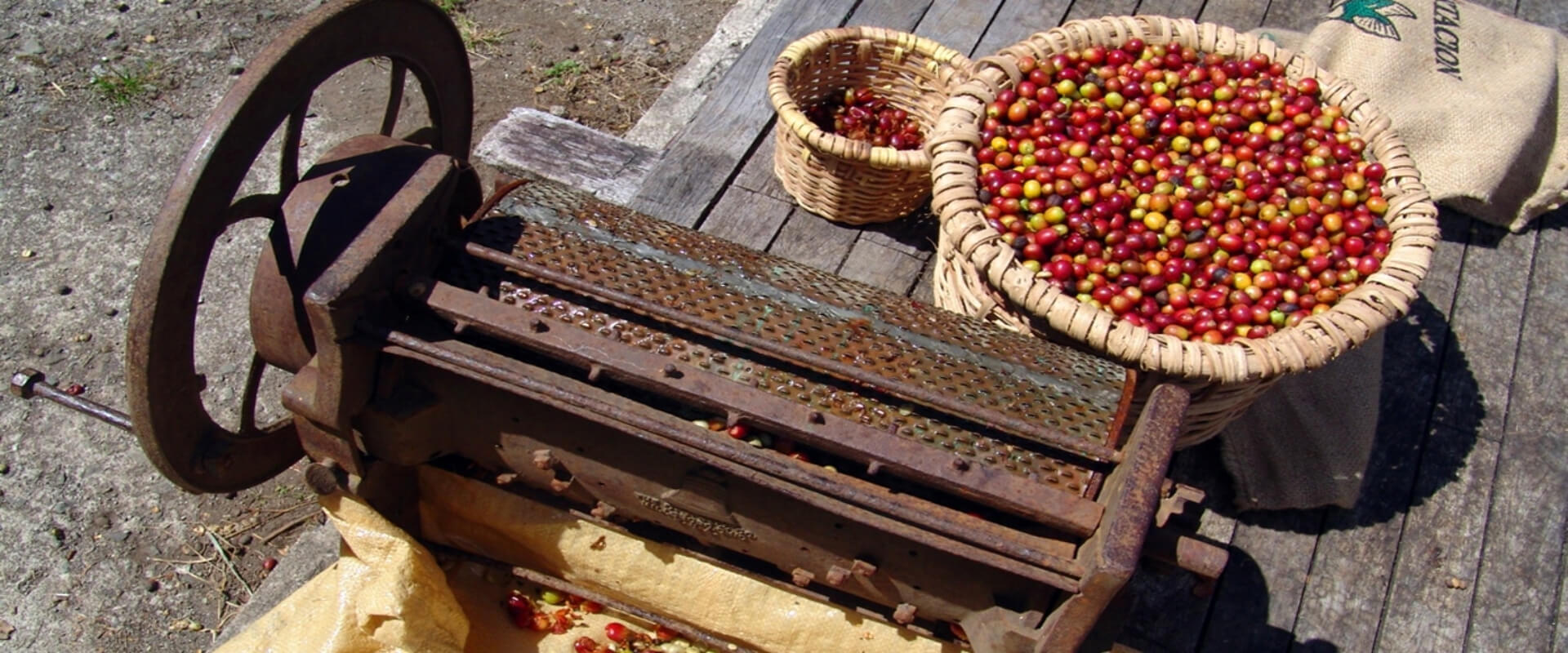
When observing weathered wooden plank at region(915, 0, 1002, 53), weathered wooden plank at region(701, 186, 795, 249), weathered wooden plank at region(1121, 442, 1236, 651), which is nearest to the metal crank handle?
weathered wooden plank at region(701, 186, 795, 249)

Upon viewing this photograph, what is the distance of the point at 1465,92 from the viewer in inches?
139

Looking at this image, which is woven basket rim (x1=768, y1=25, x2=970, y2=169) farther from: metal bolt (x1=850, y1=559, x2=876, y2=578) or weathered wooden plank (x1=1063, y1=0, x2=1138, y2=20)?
metal bolt (x1=850, y1=559, x2=876, y2=578)

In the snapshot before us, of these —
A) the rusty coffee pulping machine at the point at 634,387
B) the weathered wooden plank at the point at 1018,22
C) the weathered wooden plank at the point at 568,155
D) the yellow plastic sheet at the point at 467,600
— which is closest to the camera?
the rusty coffee pulping machine at the point at 634,387

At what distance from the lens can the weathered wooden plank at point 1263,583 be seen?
9.22ft

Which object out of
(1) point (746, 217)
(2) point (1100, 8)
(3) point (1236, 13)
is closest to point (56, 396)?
(1) point (746, 217)

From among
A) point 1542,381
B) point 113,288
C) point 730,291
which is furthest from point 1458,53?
point 113,288

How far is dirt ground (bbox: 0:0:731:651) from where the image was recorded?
3.21m

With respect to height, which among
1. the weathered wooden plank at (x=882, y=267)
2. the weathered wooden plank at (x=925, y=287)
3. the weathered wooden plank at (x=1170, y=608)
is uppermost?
the weathered wooden plank at (x=882, y=267)

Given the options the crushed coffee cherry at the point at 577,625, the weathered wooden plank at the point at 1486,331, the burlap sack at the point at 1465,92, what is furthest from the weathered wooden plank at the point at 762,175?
the weathered wooden plank at the point at 1486,331

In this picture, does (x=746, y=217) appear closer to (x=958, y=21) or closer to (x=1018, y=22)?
(x=958, y=21)

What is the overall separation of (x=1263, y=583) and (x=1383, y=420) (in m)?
0.72

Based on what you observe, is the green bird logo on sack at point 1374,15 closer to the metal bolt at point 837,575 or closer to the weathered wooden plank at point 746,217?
the weathered wooden plank at point 746,217

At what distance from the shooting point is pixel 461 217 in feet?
7.76

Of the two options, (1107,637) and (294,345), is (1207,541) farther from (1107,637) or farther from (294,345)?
(294,345)
